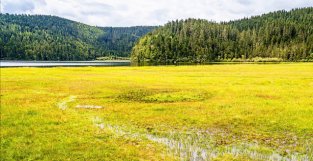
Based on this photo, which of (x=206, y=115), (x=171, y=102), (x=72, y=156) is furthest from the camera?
(x=171, y=102)

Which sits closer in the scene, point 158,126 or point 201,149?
point 201,149

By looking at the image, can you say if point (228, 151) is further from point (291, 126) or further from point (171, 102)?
point (171, 102)

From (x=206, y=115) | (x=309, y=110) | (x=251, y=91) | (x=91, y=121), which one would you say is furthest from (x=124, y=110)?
(x=251, y=91)

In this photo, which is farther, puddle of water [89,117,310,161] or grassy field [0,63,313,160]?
grassy field [0,63,313,160]

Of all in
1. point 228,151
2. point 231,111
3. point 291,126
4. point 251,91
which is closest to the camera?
point 228,151

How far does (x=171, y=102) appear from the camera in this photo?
3731cm

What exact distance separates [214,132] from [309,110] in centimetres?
1249

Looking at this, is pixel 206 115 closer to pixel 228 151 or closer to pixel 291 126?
pixel 291 126

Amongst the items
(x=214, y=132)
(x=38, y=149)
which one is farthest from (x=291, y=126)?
(x=38, y=149)

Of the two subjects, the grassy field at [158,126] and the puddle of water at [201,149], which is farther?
the grassy field at [158,126]

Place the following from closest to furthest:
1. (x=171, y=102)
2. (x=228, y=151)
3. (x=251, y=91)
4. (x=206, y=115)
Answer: (x=228, y=151)
(x=206, y=115)
(x=171, y=102)
(x=251, y=91)

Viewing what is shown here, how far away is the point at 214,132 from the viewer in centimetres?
2361

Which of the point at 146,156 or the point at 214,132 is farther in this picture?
the point at 214,132

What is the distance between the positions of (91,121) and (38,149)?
29.0 ft
